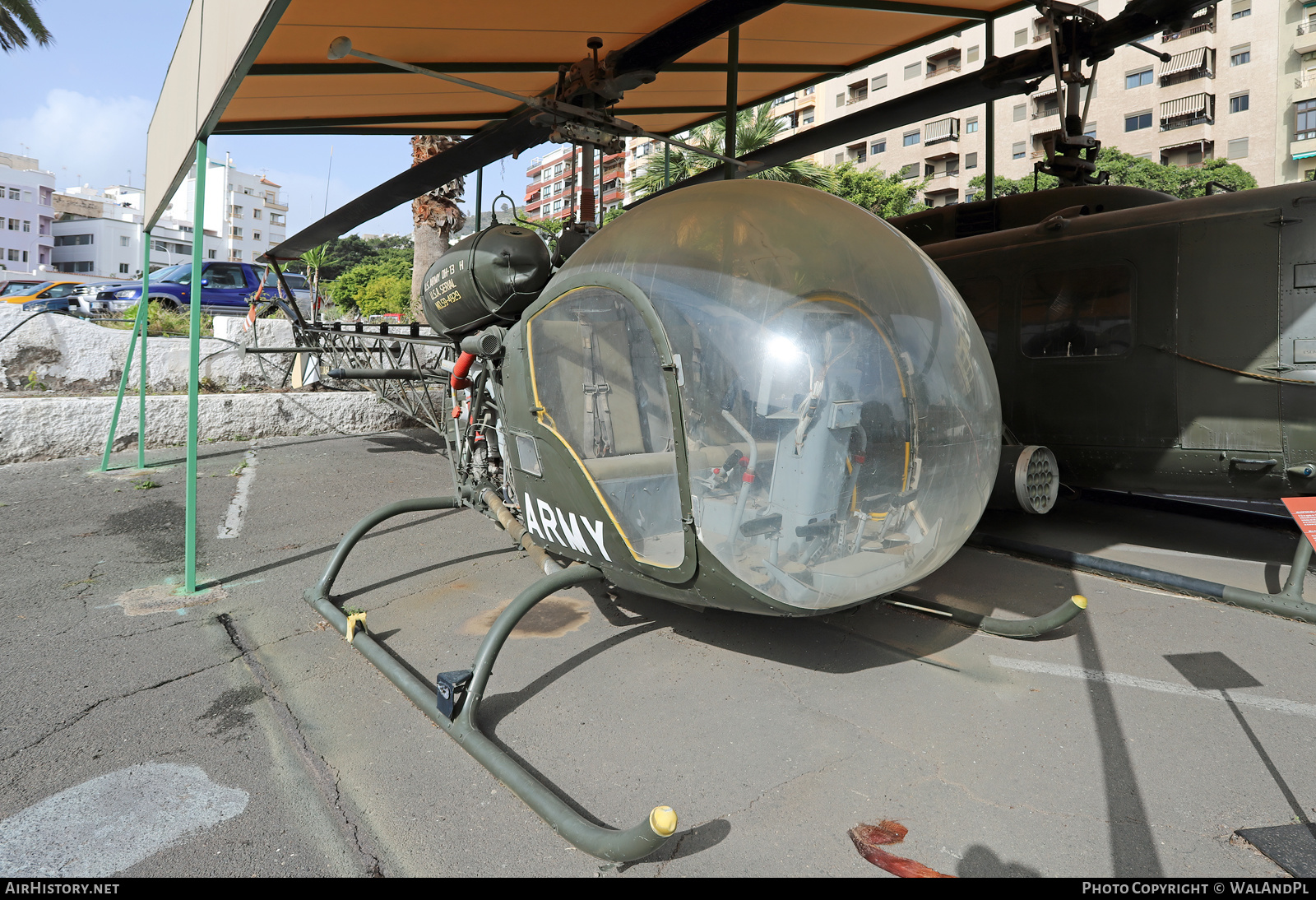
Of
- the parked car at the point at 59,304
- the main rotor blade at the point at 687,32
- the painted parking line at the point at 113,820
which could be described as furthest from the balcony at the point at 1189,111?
the painted parking line at the point at 113,820

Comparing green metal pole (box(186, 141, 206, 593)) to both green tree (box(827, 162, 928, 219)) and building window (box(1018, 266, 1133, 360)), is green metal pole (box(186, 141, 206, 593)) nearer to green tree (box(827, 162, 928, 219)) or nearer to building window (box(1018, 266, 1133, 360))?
building window (box(1018, 266, 1133, 360))

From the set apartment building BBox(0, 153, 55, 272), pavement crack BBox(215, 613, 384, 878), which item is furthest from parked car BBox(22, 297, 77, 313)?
apartment building BBox(0, 153, 55, 272)

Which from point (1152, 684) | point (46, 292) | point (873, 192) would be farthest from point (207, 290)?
point (873, 192)

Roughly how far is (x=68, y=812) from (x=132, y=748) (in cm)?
43

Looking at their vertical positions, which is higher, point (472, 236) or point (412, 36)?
point (412, 36)

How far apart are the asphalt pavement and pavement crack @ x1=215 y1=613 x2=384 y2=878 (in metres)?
0.01

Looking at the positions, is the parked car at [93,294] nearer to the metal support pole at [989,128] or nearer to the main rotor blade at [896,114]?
the main rotor blade at [896,114]

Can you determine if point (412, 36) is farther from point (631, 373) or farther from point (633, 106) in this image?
point (633, 106)

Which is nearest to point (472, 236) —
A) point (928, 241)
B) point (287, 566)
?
point (287, 566)

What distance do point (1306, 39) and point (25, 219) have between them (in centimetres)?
9252

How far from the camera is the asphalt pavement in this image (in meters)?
2.27

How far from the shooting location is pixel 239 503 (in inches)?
274

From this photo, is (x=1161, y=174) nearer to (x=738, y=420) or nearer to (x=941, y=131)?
(x=941, y=131)

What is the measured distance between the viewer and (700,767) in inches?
106
